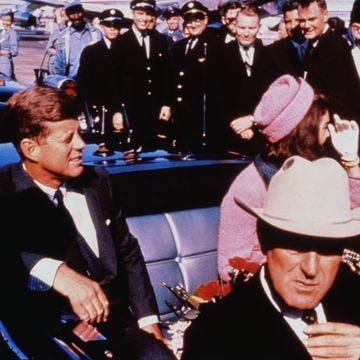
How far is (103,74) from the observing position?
680 cm

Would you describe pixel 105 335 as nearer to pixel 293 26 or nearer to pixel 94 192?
pixel 94 192

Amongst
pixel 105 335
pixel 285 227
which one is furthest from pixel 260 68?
pixel 285 227

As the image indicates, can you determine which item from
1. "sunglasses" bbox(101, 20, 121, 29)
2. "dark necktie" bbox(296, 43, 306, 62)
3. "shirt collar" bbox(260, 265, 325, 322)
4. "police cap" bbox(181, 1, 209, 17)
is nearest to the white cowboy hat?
"shirt collar" bbox(260, 265, 325, 322)

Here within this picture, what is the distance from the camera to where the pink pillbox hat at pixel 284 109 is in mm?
3000

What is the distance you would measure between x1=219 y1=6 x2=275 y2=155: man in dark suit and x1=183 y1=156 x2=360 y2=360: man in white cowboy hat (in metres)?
3.29

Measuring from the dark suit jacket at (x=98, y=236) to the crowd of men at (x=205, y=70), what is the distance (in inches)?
49.0

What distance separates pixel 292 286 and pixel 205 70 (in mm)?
4245

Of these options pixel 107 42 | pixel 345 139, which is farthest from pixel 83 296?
pixel 107 42

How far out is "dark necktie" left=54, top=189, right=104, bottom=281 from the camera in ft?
9.48

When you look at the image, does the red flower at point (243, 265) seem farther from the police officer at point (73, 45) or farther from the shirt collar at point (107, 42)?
the police officer at point (73, 45)

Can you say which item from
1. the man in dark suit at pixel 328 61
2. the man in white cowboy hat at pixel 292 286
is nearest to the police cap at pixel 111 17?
the man in dark suit at pixel 328 61

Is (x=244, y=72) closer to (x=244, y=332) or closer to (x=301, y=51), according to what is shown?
(x=301, y=51)

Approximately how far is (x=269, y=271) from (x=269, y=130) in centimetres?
113

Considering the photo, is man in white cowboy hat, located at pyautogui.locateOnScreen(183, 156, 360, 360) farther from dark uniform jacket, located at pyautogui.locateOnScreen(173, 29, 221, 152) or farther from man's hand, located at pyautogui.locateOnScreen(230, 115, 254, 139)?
dark uniform jacket, located at pyautogui.locateOnScreen(173, 29, 221, 152)
